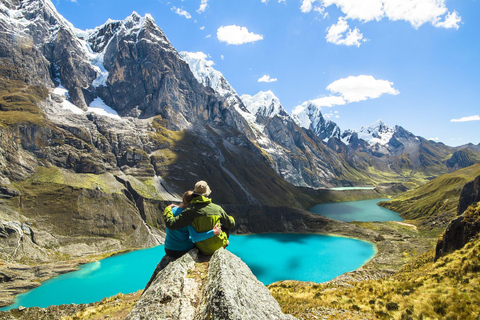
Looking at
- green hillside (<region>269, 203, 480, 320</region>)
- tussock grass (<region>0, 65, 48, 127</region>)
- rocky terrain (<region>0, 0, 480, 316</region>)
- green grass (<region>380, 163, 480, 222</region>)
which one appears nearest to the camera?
green hillside (<region>269, 203, 480, 320</region>)

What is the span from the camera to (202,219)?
329 inches

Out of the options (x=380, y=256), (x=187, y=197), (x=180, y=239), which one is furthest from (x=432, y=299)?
(x=380, y=256)

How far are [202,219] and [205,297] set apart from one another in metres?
2.70

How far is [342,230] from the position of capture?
11412cm

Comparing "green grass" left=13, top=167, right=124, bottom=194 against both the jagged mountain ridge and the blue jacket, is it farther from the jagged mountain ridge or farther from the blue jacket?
the blue jacket

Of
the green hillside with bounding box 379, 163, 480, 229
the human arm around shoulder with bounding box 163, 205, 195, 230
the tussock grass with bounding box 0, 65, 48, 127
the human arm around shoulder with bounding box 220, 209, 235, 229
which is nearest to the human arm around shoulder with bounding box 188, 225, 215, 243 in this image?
the human arm around shoulder with bounding box 163, 205, 195, 230

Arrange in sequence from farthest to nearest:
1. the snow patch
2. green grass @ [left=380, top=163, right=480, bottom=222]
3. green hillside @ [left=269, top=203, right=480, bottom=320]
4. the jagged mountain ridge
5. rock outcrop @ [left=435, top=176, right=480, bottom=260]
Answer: the snow patch
green grass @ [left=380, top=163, right=480, bottom=222]
the jagged mountain ridge
rock outcrop @ [left=435, top=176, right=480, bottom=260]
green hillside @ [left=269, top=203, right=480, bottom=320]

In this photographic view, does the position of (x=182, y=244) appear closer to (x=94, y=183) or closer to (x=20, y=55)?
(x=94, y=183)

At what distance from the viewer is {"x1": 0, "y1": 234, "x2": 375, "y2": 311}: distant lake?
56.1 metres

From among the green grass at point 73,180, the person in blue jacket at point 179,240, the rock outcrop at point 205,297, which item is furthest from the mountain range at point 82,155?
the rock outcrop at point 205,297

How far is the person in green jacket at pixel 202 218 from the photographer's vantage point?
27.6 feet

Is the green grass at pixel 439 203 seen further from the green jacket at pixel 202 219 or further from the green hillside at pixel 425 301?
the green jacket at pixel 202 219

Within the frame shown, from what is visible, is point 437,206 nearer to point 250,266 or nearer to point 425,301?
point 250,266

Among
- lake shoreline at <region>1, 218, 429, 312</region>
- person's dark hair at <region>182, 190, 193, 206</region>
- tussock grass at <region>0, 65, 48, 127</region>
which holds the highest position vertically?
tussock grass at <region>0, 65, 48, 127</region>
